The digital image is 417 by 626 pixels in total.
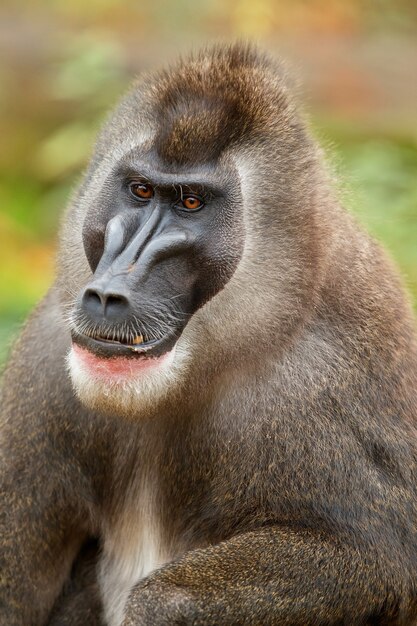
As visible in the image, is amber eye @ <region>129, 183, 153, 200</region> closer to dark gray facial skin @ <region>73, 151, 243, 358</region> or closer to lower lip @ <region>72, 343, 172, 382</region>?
dark gray facial skin @ <region>73, 151, 243, 358</region>

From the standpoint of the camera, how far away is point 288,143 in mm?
4387

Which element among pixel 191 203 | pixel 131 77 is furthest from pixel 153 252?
pixel 131 77

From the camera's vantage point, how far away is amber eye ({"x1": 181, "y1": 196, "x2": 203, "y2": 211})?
13.8ft

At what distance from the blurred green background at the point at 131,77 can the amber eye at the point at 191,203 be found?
3.28m

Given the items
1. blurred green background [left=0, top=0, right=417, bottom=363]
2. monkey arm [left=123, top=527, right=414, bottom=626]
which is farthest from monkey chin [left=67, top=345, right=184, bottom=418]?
blurred green background [left=0, top=0, right=417, bottom=363]

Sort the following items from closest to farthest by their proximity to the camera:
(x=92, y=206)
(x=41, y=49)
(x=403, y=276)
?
(x=92, y=206) → (x=403, y=276) → (x=41, y=49)

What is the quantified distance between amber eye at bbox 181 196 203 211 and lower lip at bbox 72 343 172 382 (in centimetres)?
54

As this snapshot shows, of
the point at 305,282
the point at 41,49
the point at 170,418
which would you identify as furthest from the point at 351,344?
the point at 41,49

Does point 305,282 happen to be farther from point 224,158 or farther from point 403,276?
point 403,276

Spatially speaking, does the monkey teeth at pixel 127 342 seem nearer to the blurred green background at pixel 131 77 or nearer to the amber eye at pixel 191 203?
the amber eye at pixel 191 203

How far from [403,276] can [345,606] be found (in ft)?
4.49

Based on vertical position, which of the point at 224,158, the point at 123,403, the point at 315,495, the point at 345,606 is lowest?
the point at 345,606

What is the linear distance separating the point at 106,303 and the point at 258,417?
2.76ft

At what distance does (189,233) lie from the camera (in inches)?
163
